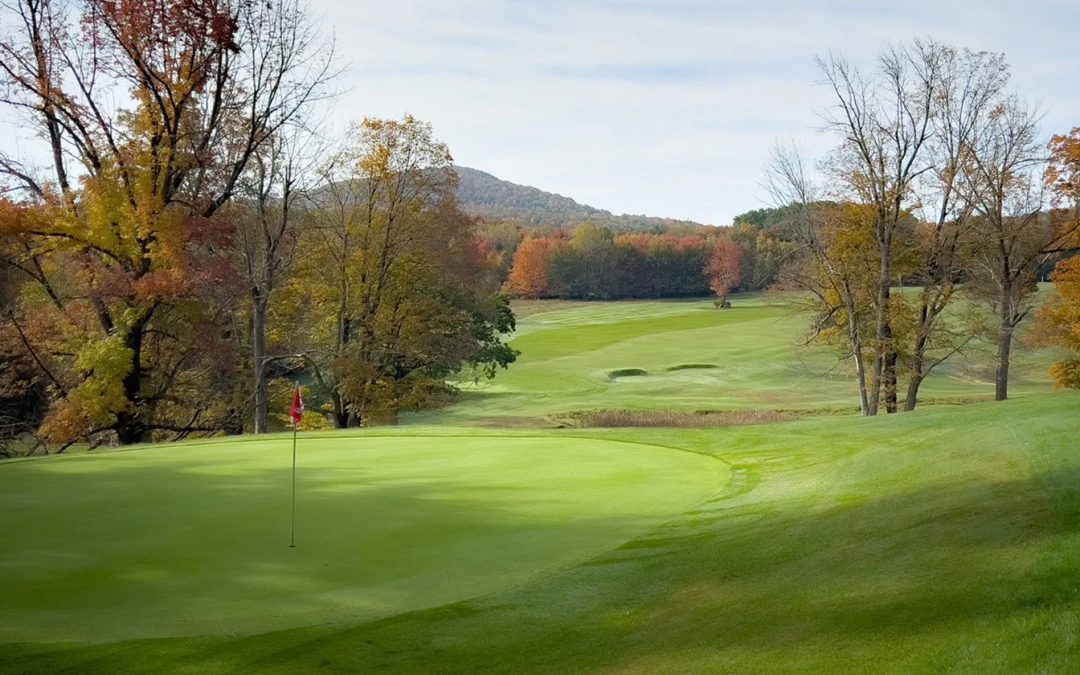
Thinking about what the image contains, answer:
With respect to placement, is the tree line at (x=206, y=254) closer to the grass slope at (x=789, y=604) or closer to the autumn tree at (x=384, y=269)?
the autumn tree at (x=384, y=269)

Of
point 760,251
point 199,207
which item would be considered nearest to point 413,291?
point 199,207

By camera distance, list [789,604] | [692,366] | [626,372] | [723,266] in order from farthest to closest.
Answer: [723,266]
[692,366]
[626,372]
[789,604]

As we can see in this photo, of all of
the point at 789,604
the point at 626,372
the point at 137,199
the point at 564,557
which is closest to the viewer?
the point at 789,604

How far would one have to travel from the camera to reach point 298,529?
980cm

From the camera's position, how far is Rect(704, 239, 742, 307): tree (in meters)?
101

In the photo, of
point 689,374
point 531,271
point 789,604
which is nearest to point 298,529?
point 789,604

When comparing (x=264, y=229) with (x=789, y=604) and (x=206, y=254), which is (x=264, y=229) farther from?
(x=789, y=604)

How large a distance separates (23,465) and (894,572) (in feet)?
43.6

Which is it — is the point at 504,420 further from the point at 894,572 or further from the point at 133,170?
the point at 894,572

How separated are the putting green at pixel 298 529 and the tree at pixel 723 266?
87533 millimetres

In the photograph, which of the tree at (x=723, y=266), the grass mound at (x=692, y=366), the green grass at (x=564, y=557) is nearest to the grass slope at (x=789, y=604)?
the green grass at (x=564, y=557)

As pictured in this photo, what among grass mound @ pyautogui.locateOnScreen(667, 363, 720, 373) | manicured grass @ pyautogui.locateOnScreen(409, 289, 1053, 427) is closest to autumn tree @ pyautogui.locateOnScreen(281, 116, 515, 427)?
manicured grass @ pyautogui.locateOnScreen(409, 289, 1053, 427)

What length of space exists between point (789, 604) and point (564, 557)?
2.90 meters

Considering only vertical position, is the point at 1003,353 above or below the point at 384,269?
below
